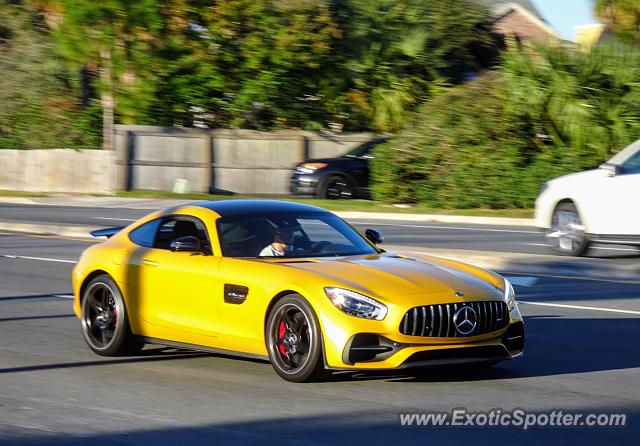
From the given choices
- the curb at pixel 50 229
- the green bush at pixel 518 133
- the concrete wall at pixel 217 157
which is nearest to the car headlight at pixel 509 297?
the curb at pixel 50 229

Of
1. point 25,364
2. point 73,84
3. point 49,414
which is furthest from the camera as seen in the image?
point 73,84

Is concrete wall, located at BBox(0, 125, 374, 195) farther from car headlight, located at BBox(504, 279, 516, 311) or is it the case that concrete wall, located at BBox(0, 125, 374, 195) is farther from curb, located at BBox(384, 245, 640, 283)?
car headlight, located at BBox(504, 279, 516, 311)

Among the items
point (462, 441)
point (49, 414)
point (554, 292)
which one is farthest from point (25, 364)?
point (554, 292)

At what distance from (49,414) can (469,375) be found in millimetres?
3002

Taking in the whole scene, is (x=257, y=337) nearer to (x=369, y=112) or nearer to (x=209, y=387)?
(x=209, y=387)

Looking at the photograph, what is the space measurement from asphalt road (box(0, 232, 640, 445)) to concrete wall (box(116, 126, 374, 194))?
80.6 ft

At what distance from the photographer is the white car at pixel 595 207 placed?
52.6ft

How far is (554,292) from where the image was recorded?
45.1 ft

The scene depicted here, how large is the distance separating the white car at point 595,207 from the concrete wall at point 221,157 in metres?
18.9

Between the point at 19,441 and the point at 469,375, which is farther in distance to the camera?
the point at 469,375

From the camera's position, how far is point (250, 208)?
31.2 feet

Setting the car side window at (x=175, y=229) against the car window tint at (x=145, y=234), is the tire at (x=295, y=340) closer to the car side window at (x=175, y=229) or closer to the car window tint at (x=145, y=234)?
the car side window at (x=175, y=229)

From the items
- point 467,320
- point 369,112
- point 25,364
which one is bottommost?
point 25,364

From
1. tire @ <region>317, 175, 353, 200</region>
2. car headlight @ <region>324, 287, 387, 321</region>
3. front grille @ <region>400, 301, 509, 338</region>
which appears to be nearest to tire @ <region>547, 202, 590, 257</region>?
front grille @ <region>400, 301, 509, 338</region>
